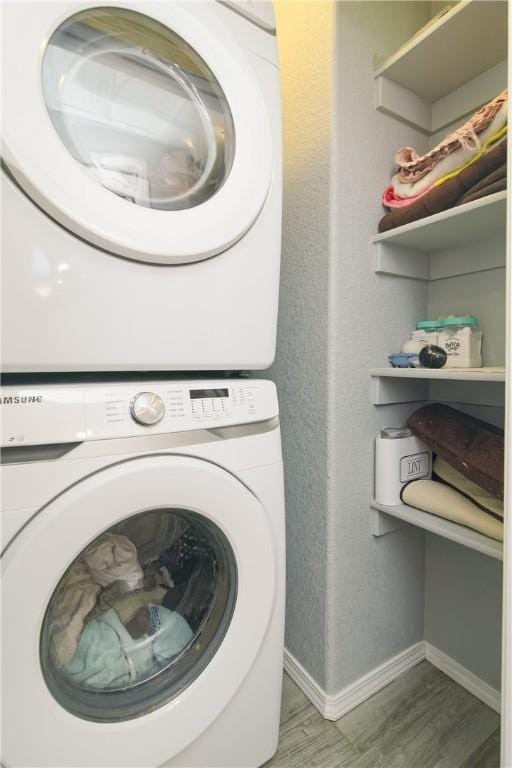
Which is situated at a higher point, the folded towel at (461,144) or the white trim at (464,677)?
the folded towel at (461,144)

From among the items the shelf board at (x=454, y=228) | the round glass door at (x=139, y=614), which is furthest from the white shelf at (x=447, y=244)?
the round glass door at (x=139, y=614)

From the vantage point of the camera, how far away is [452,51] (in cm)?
90

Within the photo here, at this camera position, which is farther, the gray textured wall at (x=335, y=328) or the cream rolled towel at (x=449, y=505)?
the gray textured wall at (x=335, y=328)

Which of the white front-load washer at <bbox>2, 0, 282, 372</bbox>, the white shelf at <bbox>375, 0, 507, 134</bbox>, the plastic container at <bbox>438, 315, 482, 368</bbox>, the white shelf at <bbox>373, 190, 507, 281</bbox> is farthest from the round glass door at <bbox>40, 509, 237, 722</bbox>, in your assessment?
the white shelf at <bbox>375, 0, 507, 134</bbox>

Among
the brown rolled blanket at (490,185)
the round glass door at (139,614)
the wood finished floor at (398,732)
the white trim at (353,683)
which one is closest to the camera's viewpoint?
the round glass door at (139,614)

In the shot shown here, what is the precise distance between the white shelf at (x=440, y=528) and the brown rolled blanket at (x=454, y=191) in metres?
0.75

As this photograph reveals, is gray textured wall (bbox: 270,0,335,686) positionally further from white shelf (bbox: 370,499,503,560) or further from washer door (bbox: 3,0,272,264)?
washer door (bbox: 3,0,272,264)

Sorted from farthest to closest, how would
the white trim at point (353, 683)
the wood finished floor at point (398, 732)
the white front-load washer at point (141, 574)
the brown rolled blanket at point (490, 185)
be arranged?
the white trim at point (353, 683), the wood finished floor at point (398, 732), the brown rolled blanket at point (490, 185), the white front-load washer at point (141, 574)

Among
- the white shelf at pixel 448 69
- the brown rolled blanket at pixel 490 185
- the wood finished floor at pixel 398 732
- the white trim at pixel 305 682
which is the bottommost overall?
the wood finished floor at pixel 398 732

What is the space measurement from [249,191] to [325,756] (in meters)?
1.30

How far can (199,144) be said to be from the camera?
2.48 ft

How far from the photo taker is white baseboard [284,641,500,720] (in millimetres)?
981

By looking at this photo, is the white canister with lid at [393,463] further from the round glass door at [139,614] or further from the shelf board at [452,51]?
the shelf board at [452,51]

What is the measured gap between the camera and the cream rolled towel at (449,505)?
806 mm
